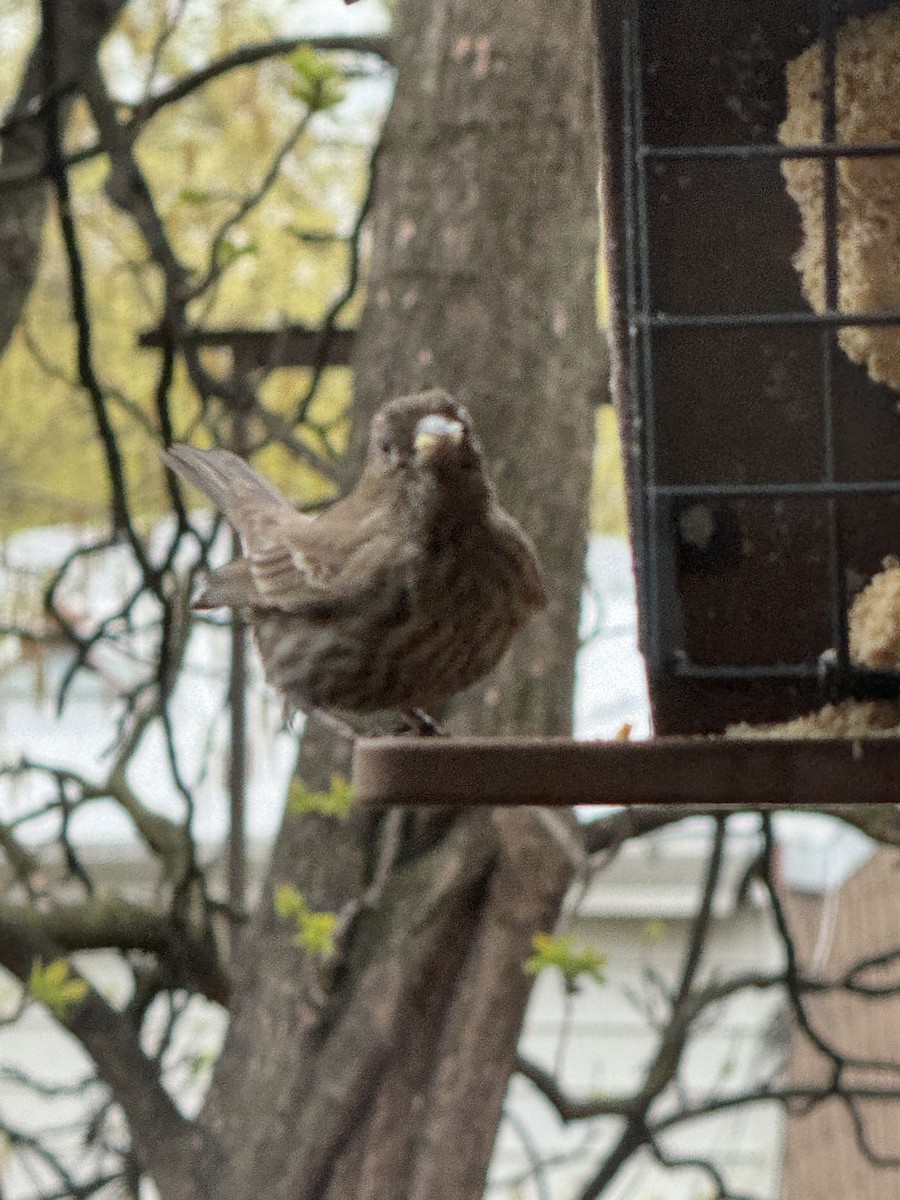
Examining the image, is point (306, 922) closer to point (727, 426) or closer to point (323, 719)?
point (323, 719)

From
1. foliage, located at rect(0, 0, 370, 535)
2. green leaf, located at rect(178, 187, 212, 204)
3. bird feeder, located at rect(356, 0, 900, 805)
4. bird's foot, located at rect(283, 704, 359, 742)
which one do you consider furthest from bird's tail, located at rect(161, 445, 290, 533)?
foliage, located at rect(0, 0, 370, 535)

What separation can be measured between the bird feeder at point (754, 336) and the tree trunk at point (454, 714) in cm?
91

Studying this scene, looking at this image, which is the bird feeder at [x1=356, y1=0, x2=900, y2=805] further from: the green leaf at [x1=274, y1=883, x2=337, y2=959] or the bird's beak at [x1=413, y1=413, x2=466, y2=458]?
the green leaf at [x1=274, y1=883, x2=337, y2=959]

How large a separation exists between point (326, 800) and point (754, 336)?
1.11m

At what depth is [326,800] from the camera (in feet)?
8.02

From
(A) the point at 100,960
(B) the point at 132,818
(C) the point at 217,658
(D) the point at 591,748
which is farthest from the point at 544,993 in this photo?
(D) the point at 591,748

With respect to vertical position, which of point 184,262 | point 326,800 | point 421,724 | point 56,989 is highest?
point 184,262

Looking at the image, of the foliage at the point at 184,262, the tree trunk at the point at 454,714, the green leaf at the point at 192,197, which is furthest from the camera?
the foliage at the point at 184,262

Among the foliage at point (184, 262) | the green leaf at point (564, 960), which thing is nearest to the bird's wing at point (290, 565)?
the green leaf at point (564, 960)

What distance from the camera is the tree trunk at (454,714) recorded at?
2496 mm

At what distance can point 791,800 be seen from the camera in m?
1.20

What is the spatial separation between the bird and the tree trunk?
26.1 inches

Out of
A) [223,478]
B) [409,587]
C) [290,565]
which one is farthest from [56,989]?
[409,587]

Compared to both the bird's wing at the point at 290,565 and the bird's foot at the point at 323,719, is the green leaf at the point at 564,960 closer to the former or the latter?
the bird's foot at the point at 323,719
